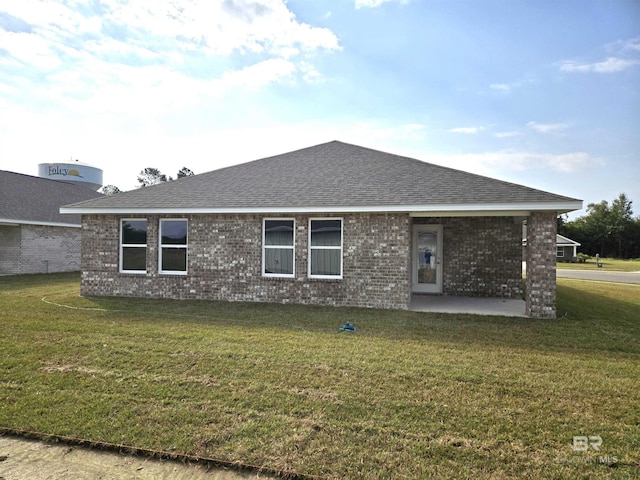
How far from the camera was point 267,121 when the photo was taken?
13.7 m

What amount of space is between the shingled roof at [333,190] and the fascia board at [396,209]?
2 cm

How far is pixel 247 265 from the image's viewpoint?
11188 mm

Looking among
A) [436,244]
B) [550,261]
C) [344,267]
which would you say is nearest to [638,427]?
[550,261]

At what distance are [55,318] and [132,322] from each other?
1.80 m

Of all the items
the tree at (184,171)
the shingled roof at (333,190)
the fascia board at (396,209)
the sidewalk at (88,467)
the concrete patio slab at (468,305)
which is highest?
the tree at (184,171)

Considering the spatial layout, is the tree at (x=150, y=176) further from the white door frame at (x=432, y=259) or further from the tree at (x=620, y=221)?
the tree at (x=620, y=221)

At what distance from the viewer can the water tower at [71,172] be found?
3541 centimetres

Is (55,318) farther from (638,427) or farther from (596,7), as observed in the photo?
(596,7)

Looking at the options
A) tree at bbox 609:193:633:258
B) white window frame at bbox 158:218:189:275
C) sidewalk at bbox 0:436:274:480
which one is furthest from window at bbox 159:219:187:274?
tree at bbox 609:193:633:258

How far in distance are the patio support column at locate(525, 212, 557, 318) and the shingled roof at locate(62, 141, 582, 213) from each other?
0.41 meters

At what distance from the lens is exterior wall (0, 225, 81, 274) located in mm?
19016

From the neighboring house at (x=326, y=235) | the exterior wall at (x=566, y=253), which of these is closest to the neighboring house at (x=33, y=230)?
the neighboring house at (x=326, y=235)

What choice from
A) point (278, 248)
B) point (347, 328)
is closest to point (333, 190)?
point (278, 248)

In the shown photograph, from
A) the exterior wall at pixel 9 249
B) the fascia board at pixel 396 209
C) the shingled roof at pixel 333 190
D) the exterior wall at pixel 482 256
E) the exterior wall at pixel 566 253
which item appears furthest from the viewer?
the exterior wall at pixel 566 253
